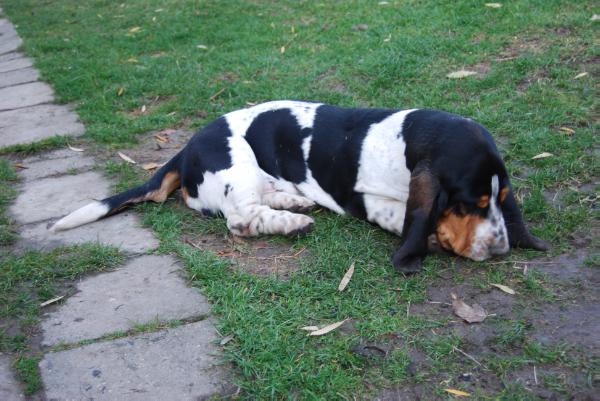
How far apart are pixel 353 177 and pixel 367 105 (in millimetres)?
1664

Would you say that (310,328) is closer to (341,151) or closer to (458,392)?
(458,392)

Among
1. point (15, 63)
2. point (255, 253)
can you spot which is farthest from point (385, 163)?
point (15, 63)

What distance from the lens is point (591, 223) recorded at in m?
3.84

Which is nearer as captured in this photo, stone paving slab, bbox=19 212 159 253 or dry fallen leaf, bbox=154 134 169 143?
stone paving slab, bbox=19 212 159 253

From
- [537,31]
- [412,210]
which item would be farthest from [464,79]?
[412,210]

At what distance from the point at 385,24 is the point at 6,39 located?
5.55 meters

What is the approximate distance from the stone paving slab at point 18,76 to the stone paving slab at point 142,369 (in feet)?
17.2

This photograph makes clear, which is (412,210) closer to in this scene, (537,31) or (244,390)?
(244,390)

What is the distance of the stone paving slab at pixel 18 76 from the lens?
7.48 meters

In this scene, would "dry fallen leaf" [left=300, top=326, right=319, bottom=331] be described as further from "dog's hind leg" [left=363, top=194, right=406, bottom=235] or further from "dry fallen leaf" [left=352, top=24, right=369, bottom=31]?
"dry fallen leaf" [left=352, top=24, right=369, bottom=31]

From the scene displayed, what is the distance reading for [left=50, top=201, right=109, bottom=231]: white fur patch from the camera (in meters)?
4.27

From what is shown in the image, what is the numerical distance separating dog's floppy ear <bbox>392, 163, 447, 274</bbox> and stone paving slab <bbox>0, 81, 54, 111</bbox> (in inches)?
179

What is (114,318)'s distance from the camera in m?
3.30

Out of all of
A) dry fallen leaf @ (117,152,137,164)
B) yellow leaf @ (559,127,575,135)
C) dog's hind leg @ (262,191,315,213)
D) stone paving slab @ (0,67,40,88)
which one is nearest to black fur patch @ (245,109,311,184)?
dog's hind leg @ (262,191,315,213)
